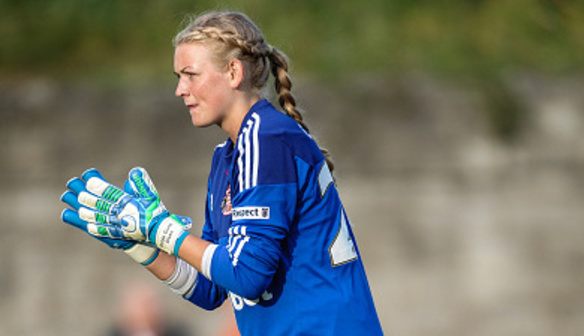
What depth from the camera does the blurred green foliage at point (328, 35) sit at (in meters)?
8.27

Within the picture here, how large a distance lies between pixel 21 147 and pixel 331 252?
5540mm

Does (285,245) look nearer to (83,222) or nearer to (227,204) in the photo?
(227,204)

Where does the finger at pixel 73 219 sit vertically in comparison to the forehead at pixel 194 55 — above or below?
below

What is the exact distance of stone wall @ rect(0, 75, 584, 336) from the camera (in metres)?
7.92

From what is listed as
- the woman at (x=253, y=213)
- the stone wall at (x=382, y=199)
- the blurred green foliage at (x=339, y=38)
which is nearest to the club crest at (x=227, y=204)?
the woman at (x=253, y=213)

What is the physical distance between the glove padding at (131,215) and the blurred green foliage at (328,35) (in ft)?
17.0

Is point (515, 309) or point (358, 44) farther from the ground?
point (358, 44)

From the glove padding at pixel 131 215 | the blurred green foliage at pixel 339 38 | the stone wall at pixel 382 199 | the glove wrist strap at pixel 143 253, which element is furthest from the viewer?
the blurred green foliage at pixel 339 38

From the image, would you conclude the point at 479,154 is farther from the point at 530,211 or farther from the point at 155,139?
the point at 155,139

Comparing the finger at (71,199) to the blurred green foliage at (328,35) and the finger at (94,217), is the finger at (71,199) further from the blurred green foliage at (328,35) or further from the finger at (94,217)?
the blurred green foliage at (328,35)

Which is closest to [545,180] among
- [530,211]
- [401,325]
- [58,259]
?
[530,211]

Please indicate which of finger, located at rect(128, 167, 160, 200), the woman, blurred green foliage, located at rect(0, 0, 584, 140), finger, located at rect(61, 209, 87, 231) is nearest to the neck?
the woman

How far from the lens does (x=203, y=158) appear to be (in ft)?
26.2

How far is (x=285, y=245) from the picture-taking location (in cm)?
294
